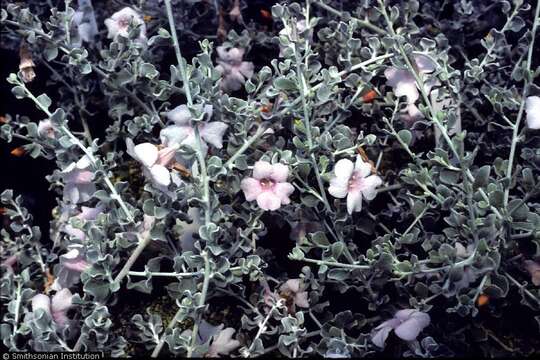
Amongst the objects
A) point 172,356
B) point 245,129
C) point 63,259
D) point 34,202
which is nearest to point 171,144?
point 245,129

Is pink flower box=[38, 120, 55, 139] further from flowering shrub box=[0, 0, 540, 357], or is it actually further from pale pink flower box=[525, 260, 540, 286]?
pale pink flower box=[525, 260, 540, 286]

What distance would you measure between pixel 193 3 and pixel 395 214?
2.10 ft

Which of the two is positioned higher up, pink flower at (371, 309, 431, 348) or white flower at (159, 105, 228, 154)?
white flower at (159, 105, 228, 154)

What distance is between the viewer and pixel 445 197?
1.21 meters

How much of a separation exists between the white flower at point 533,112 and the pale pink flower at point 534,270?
0.79 ft

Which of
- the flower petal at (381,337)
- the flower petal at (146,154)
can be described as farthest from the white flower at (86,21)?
the flower petal at (381,337)

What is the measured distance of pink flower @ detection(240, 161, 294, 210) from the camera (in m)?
1.21

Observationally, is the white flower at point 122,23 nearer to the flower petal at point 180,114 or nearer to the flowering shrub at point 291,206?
the flowering shrub at point 291,206

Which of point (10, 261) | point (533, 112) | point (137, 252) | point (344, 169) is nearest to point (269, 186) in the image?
point (344, 169)

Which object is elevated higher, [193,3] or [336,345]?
[193,3]

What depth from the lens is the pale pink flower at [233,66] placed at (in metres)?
1.48

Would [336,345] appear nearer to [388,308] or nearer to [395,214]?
[388,308]

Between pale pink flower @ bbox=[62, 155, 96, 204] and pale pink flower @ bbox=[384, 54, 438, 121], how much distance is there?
1.94ft

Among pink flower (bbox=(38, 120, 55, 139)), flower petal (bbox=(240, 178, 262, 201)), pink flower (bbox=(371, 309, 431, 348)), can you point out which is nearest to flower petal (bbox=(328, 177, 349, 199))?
flower petal (bbox=(240, 178, 262, 201))
